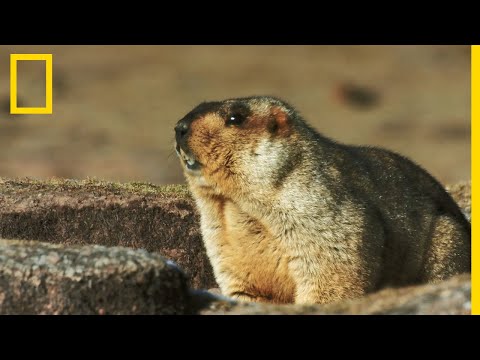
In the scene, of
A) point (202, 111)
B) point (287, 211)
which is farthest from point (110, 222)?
point (287, 211)

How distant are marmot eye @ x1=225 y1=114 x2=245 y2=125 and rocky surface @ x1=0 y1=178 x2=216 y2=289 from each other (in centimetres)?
262

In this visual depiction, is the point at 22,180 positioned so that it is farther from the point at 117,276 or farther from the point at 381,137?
the point at 381,137

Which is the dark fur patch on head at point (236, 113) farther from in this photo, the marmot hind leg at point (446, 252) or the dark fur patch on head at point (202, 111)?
the marmot hind leg at point (446, 252)

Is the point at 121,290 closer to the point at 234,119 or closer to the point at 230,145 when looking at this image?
the point at 230,145

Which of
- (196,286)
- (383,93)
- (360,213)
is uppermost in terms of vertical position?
(383,93)

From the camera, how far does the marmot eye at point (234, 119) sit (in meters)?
9.61

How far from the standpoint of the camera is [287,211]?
9383 mm

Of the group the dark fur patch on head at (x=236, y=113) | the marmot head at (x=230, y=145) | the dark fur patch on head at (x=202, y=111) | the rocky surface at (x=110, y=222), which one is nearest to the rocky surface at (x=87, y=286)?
the marmot head at (x=230, y=145)

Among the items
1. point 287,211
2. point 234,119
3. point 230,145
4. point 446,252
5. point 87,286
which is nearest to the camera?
point 87,286

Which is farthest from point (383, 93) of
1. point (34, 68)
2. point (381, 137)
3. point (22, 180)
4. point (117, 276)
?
point (117, 276)

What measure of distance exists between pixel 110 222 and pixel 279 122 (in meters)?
3.00

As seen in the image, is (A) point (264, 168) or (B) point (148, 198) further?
(B) point (148, 198)

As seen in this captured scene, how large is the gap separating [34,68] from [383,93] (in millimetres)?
Result: 12881

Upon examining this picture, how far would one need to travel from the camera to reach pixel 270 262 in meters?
9.55
